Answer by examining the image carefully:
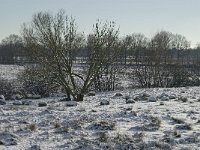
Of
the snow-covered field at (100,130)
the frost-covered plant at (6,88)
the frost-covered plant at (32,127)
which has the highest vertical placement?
the frost-covered plant at (32,127)

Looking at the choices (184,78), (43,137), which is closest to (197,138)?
(43,137)

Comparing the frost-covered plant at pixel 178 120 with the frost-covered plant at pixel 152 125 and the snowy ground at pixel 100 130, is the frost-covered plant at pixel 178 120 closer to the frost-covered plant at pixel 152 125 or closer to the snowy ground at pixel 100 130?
the snowy ground at pixel 100 130

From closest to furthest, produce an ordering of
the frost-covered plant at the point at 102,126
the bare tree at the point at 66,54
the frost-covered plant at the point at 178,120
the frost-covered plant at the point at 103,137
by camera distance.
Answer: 1. the frost-covered plant at the point at 103,137
2. the frost-covered plant at the point at 102,126
3. the frost-covered plant at the point at 178,120
4. the bare tree at the point at 66,54

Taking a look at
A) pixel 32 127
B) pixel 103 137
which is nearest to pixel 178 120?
pixel 103 137

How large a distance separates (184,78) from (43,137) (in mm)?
32315

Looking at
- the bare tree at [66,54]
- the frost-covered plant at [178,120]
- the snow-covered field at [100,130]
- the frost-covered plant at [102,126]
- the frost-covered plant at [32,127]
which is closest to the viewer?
the snow-covered field at [100,130]

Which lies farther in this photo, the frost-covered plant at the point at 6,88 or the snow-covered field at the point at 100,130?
the frost-covered plant at the point at 6,88

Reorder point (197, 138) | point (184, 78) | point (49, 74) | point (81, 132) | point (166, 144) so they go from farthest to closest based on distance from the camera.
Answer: point (184, 78) < point (49, 74) < point (81, 132) < point (197, 138) < point (166, 144)

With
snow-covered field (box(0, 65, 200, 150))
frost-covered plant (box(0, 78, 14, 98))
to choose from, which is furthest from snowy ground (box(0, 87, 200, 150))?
frost-covered plant (box(0, 78, 14, 98))

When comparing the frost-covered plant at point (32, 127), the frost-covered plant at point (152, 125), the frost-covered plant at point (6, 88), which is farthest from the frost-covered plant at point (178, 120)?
the frost-covered plant at point (6, 88)

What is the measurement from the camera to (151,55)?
44.7 metres

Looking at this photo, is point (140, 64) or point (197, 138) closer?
point (197, 138)

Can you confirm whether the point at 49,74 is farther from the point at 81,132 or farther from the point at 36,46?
the point at 81,132

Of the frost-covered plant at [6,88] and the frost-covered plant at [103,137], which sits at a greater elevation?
the frost-covered plant at [103,137]
